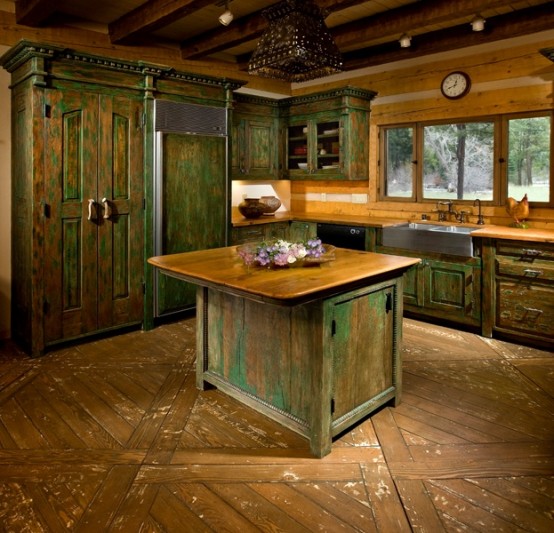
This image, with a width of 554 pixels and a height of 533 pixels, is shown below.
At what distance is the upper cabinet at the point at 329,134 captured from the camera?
17.9 feet

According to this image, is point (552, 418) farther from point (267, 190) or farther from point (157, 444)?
point (267, 190)

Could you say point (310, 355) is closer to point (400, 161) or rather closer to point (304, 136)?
point (400, 161)

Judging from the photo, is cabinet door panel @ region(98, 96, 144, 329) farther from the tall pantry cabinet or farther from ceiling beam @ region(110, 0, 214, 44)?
ceiling beam @ region(110, 0, 214, 44)

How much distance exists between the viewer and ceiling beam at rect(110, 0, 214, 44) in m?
3.75

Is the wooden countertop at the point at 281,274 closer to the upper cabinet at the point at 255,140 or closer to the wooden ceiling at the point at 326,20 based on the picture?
the wooden ceiling at the point at 326,20

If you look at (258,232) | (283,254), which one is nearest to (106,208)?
(258,232)

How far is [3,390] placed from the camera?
10.5 feet

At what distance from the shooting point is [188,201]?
15.4 feet

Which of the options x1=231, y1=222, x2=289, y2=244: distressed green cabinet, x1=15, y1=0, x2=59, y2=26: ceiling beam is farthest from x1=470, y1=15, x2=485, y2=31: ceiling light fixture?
x1=15, y1=0, x2=59, y2=26: ceiling beam

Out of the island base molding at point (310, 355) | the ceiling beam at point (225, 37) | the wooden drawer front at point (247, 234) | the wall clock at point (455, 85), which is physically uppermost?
the ceiling beam at point (225, 37)

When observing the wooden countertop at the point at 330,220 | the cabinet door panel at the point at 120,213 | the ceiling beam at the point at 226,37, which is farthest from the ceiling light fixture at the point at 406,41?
the cabinet door panel at the point at 120,213

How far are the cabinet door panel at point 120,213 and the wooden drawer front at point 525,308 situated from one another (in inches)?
125

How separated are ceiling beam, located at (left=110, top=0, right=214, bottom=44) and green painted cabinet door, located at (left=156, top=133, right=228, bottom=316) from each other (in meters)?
0.92

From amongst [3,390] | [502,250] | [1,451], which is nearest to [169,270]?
[1,451]
